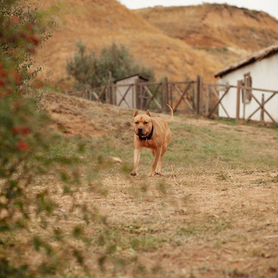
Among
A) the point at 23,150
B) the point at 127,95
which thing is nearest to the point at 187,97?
the point at 127,95

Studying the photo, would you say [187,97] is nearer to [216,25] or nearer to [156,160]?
[156,160]

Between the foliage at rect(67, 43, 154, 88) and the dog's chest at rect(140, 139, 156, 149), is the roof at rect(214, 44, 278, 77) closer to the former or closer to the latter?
the foliage at rect(67, 43, 154, 88)

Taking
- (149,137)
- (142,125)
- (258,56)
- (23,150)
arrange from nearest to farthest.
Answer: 1. (23,150)
2. (142,125)
3. (149,137)
4. (258,56)

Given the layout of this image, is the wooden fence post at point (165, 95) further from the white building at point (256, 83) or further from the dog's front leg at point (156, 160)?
the dog's front leg at point (156, 160)

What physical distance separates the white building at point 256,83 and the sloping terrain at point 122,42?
17608 mm

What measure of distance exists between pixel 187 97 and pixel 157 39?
28127 millimetres

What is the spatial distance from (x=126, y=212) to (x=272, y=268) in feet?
8.00

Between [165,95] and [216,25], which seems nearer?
[165,95]

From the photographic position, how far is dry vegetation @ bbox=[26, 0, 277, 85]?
51406 mm

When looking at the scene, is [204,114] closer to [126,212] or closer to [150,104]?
[150,104]

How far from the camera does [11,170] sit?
472 cm

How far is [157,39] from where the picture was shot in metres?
56.4

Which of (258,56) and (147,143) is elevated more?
(258,56)

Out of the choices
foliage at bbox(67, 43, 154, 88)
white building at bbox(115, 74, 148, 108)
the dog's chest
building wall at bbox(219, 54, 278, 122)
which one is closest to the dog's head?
the dog's chest
